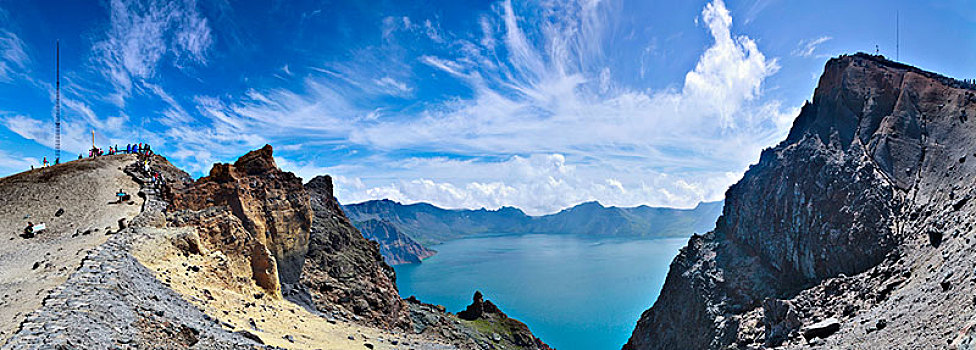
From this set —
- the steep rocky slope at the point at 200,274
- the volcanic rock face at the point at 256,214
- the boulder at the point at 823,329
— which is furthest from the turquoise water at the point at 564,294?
the volcanic rock face at the point at 256,214

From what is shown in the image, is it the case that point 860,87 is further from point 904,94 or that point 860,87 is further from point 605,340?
point 605,340

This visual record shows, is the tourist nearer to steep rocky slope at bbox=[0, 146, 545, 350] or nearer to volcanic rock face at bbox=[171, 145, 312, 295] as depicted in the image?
steep rocky slope at bbox=[0, 146, 545, 350]

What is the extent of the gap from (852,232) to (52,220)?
49358mm

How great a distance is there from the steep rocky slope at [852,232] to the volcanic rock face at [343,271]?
29.4 meters

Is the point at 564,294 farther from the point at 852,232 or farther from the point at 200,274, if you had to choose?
the point at 200,274

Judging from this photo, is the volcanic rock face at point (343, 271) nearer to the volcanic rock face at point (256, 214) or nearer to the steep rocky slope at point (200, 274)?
the steep rocky slope at point (200, 274)

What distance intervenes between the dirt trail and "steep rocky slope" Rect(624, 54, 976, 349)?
Answer: 28.8 metres

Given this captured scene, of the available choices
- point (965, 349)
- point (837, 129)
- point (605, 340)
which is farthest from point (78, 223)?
point (605, 340)

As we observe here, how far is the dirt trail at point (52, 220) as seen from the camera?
12.3 metres

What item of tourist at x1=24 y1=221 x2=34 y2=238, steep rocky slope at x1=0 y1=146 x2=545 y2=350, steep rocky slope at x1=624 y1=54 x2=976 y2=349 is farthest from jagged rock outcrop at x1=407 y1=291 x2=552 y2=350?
tourist at x1=24 y1=221 x2=34 y2=238

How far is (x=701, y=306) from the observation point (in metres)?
42.6

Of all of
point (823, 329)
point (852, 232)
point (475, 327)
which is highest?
point (852, 232)

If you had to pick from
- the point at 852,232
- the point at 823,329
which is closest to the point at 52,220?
the point at 823,329

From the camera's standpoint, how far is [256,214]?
26516mm
